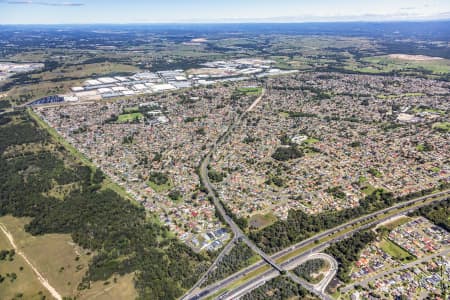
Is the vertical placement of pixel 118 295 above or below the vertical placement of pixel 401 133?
below

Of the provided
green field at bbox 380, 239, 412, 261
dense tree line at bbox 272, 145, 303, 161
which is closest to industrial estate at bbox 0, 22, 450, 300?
dense tree line at bbox 272, 145, 303, 161

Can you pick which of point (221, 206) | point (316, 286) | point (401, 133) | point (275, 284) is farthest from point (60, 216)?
point (401, 133)

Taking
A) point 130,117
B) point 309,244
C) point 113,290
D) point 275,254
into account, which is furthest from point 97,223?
point 130,117

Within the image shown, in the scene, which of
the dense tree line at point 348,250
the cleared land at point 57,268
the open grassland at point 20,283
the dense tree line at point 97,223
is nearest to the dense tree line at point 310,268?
the dense tree line at point 348,250

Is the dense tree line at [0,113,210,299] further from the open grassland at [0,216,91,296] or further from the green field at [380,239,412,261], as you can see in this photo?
the green field at [380,239,412,261]

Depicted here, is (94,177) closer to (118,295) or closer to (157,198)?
(157,198)

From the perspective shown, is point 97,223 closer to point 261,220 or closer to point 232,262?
point 232,262
